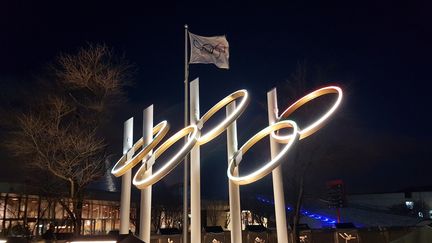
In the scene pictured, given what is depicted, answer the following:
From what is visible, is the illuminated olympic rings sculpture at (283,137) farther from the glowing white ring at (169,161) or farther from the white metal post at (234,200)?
the glowing white ring at (169,161)

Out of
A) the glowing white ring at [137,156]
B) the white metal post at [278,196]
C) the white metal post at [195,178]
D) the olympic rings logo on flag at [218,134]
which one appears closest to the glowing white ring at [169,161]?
the olympic rings logo on flag at [218,134]

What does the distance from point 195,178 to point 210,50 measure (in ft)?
18.6

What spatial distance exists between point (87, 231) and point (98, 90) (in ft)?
104

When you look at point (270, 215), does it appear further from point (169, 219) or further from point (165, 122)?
point (165, 122)

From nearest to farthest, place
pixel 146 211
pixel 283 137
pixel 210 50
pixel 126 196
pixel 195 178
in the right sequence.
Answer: pixel 283 137 < pixel 146 211 < pixel 195 178 < pixel 126 196 < pixel 210 50

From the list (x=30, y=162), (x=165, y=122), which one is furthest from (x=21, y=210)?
(x=165, y=122)

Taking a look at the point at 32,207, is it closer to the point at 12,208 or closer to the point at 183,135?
the point at 12,208

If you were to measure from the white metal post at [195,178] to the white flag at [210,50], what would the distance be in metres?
1.17

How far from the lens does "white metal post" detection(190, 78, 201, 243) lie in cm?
1609

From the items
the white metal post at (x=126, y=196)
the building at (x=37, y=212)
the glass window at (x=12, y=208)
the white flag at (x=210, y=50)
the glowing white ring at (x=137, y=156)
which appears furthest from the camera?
the glass window at (x=12, y=208)

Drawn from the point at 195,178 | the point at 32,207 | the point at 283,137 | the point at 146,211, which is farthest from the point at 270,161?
the point at 32,207

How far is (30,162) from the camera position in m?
26.1

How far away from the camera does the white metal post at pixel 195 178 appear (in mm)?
16094

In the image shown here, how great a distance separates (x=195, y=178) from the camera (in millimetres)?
16781
